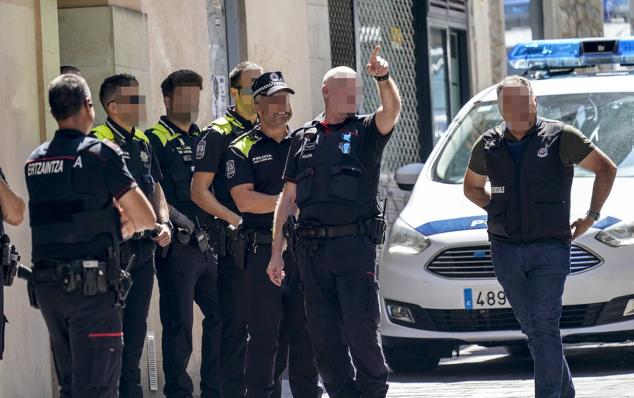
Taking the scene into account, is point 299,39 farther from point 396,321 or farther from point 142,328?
point 142,328

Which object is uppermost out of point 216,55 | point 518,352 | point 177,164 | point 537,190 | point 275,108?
point 216,55

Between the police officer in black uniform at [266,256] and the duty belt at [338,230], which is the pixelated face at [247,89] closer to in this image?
the police officer in black uniform at [266,256]

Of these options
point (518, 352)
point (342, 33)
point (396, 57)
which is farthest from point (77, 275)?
point (396, 57)

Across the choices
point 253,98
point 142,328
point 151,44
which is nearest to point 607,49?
point 151,44

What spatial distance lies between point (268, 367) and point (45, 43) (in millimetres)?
2393

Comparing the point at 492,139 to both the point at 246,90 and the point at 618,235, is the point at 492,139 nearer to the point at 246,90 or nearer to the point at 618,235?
the point at 246,90

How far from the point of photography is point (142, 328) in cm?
841

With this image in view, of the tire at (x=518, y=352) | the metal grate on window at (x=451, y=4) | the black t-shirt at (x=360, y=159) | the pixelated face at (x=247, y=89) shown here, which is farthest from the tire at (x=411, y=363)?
the metal grate on window at (x=451, y=4)

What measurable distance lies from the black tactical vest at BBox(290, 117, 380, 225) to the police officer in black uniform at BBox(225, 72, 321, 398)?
467 millimetres

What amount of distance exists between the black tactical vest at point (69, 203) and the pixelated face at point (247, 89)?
7.38 feet

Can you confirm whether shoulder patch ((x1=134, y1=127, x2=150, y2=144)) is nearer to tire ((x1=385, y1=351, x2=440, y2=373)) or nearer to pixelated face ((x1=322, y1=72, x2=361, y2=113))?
pixelated face ((x1=322, y1=72, x2=361, y2=113))

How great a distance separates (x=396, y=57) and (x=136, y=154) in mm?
8589

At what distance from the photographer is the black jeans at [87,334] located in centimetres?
684

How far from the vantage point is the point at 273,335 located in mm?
8516
